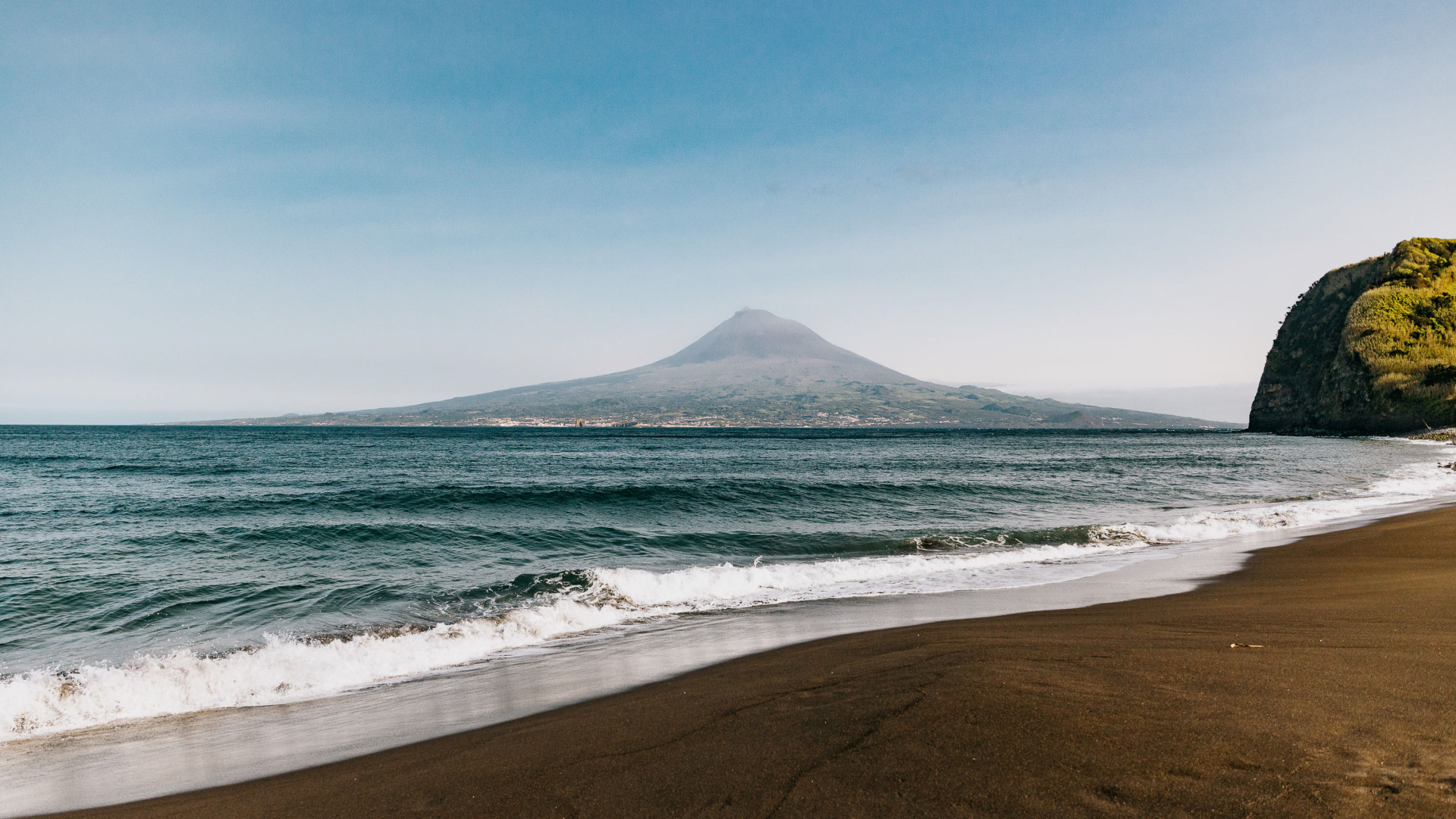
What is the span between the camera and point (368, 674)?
7.75 metres

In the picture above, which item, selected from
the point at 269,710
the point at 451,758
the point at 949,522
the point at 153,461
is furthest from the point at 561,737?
the point at 153,461

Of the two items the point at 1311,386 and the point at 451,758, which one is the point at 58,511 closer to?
the point at 451,758

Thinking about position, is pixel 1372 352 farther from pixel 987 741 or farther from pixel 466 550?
pixel 987 741

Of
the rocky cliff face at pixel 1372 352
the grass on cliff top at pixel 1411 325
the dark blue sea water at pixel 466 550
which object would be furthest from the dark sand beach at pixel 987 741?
the grass on cliff top at pixel 1411 325

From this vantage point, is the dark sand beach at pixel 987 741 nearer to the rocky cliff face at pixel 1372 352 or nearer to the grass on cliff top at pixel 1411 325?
the rocky cliff face at pixel 1372 352

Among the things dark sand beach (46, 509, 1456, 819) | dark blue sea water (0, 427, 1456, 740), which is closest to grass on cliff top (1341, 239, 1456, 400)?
dark blue sea water (0, 427, 1456, 740)

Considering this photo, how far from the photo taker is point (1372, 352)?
248 ft

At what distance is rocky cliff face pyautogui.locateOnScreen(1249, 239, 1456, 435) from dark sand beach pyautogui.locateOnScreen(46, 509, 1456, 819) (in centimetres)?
8868

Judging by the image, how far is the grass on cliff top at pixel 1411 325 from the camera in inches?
2751

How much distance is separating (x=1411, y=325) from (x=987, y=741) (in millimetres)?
106569

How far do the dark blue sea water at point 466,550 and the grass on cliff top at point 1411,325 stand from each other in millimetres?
48795

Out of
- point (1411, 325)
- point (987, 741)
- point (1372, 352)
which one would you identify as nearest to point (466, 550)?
point (987, 741)

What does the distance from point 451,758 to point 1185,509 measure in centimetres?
2343

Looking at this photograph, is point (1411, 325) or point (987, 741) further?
point (1411, 325)
